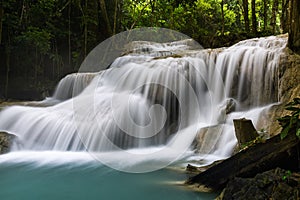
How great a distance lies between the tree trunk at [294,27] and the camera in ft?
20.0

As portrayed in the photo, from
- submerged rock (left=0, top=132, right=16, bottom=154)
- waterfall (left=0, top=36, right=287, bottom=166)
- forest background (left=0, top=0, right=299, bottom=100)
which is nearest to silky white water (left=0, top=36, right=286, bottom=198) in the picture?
waterfall (left=0, top=36, right=287, bottom=166)

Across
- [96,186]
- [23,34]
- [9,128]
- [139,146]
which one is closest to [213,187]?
[96,186]

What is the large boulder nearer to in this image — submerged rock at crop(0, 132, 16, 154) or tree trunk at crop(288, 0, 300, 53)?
tree trunk at crop(288, 0, 300, 53)

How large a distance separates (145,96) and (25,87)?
610 cm

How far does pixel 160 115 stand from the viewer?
760 cm

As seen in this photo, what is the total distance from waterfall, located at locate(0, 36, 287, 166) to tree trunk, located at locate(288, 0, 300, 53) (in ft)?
1.40

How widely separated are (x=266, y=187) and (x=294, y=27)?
4.66 meters

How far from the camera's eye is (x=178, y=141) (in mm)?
6699

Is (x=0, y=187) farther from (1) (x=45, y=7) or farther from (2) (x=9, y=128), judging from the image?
(1) (x=45, y=7)

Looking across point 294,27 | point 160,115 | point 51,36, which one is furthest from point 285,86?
point 51,36

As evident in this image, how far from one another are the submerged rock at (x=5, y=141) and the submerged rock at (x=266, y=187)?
5125 mm

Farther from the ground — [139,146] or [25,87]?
[25,87]

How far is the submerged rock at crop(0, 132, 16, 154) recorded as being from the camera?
21.1ft

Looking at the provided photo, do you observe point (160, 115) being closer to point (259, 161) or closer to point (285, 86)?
point (285, 86)
